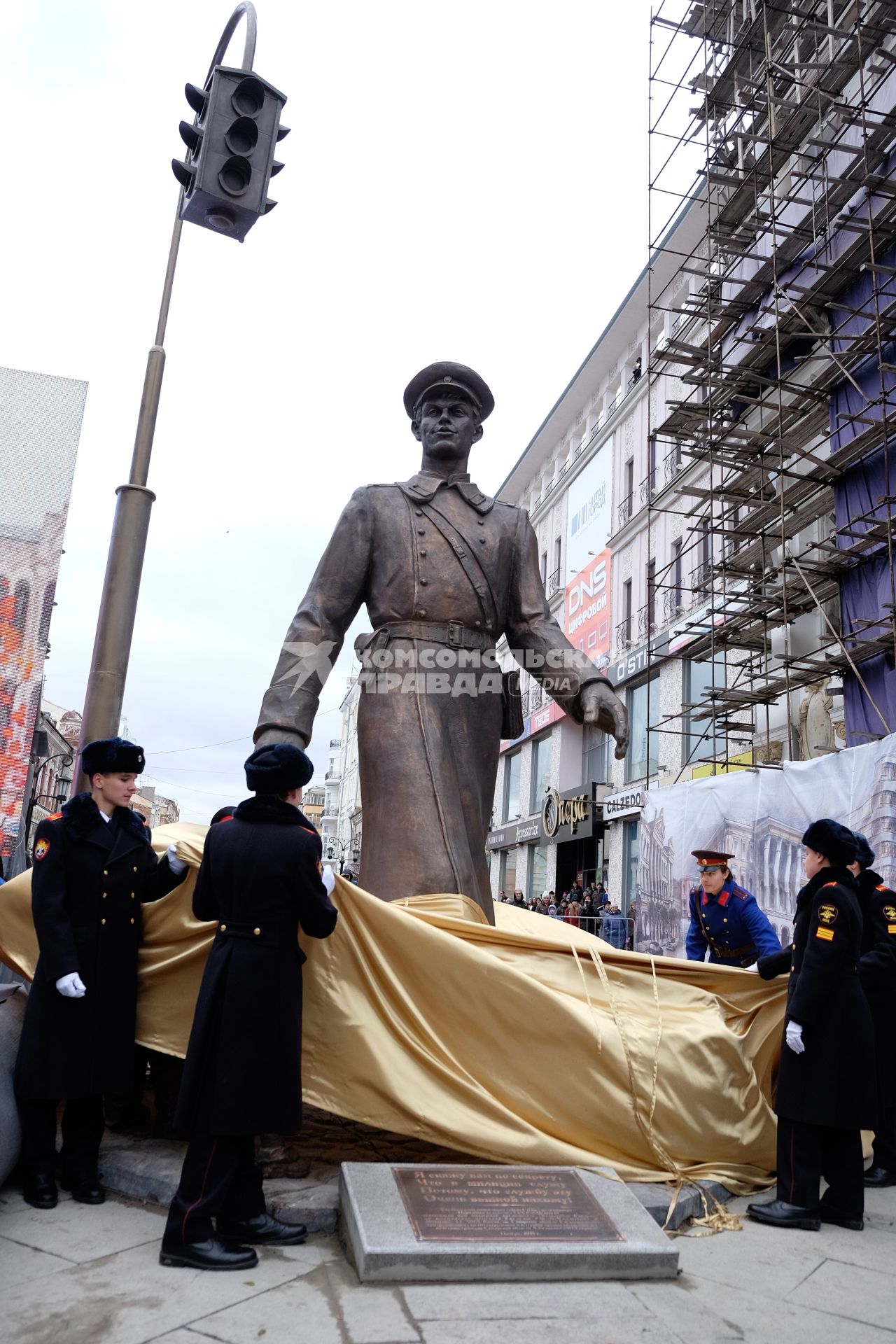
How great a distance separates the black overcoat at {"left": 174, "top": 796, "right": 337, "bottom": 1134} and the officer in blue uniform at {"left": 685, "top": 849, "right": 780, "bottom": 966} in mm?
3708

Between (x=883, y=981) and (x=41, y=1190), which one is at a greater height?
(x=883, y=981)

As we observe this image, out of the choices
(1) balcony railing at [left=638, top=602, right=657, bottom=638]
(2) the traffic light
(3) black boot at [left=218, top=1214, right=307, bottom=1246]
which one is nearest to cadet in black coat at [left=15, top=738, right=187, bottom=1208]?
(3) black boot at [left=218, top=1214, right=307, bottom=1246]

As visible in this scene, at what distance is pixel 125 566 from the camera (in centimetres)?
598

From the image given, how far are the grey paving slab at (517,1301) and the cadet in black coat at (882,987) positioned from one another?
2699mm

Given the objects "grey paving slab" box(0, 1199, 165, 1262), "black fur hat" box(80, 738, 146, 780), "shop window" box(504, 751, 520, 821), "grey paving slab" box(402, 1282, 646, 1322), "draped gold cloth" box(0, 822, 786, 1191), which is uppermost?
"shop window" box(504, 751, 520, 821)

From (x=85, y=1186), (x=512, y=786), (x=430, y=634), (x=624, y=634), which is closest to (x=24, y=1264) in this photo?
(x=85, y=1186)

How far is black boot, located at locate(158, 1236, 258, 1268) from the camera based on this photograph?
310 centimetres

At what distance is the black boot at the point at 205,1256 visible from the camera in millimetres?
3100

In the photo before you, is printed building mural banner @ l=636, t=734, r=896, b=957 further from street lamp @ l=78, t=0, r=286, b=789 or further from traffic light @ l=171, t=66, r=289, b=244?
traffic light @ l=171, t=66, r=289, b=244

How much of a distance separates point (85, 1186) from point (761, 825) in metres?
9.36

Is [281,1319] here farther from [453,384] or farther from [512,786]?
[512,786]

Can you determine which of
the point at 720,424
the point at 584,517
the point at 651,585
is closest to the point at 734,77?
the point at 720,424

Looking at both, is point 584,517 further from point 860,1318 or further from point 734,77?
point 860,1318

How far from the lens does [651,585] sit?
1911 centimetres
